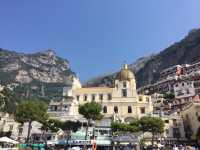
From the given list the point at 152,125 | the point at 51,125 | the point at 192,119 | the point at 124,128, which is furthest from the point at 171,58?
the point at 51,125

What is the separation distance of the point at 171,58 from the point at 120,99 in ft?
318

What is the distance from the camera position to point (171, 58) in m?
165

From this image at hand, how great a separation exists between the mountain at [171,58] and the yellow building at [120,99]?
7628cm

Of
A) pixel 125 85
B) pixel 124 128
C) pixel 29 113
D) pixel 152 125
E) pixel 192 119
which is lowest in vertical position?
pixel 124 128

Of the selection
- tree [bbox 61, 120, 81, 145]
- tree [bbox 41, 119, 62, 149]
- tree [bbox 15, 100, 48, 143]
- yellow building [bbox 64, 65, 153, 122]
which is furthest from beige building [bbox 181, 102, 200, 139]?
tree [bbox 15, 100, 48, 143]

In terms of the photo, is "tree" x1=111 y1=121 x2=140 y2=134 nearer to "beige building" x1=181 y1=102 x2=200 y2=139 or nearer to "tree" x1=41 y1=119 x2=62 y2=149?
"tree" x1=41 y1=119 x2=62 y2=149

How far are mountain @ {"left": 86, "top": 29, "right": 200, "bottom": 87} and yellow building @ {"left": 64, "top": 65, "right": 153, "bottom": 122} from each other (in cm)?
7628

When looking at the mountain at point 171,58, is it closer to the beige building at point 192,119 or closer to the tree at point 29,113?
the beige building at point 192,119

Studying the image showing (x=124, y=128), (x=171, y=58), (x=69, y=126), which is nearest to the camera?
(x=124, y=128)

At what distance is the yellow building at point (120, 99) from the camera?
72.4 metres

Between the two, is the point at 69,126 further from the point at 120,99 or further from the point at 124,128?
the point at 120,99

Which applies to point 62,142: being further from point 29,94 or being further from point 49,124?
point 29,94

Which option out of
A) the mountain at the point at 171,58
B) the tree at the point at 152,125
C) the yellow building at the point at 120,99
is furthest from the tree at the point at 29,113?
the mountain at the point at 171,58

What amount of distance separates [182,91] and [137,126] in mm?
55220
